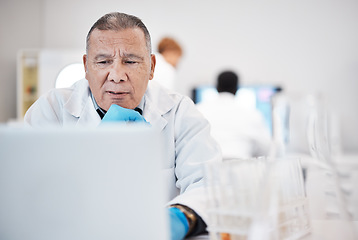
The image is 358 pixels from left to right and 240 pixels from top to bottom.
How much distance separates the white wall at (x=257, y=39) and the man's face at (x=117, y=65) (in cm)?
340

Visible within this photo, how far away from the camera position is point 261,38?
Answer: 440 cm

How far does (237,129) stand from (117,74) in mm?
1628

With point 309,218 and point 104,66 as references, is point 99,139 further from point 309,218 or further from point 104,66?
point 104,66

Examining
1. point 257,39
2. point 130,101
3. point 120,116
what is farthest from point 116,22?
point 257,39

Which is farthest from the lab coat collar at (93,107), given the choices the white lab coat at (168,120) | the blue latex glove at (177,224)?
the blue latex glove at (177,224)

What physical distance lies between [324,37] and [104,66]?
12.1ft

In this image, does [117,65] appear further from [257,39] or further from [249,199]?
[257,39]

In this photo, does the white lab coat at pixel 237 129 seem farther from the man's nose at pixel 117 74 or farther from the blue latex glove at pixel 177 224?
the blue latex glove at pixel 177 224

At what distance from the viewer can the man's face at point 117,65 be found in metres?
0.97

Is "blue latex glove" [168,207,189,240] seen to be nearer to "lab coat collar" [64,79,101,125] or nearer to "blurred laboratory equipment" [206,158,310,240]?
"blurred laboratory equipment" [206,158,310,240]

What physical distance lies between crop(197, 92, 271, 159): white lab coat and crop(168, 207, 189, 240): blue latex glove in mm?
1780

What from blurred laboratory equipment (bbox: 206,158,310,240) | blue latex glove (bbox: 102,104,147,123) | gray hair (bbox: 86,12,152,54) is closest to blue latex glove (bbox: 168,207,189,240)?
blurred laboratory equipment (bbox: 206,158,310,240)

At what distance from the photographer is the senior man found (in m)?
0.97

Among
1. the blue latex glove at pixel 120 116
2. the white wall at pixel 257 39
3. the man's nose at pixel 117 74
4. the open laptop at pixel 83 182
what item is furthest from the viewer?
the white wall at pixel 257 39
